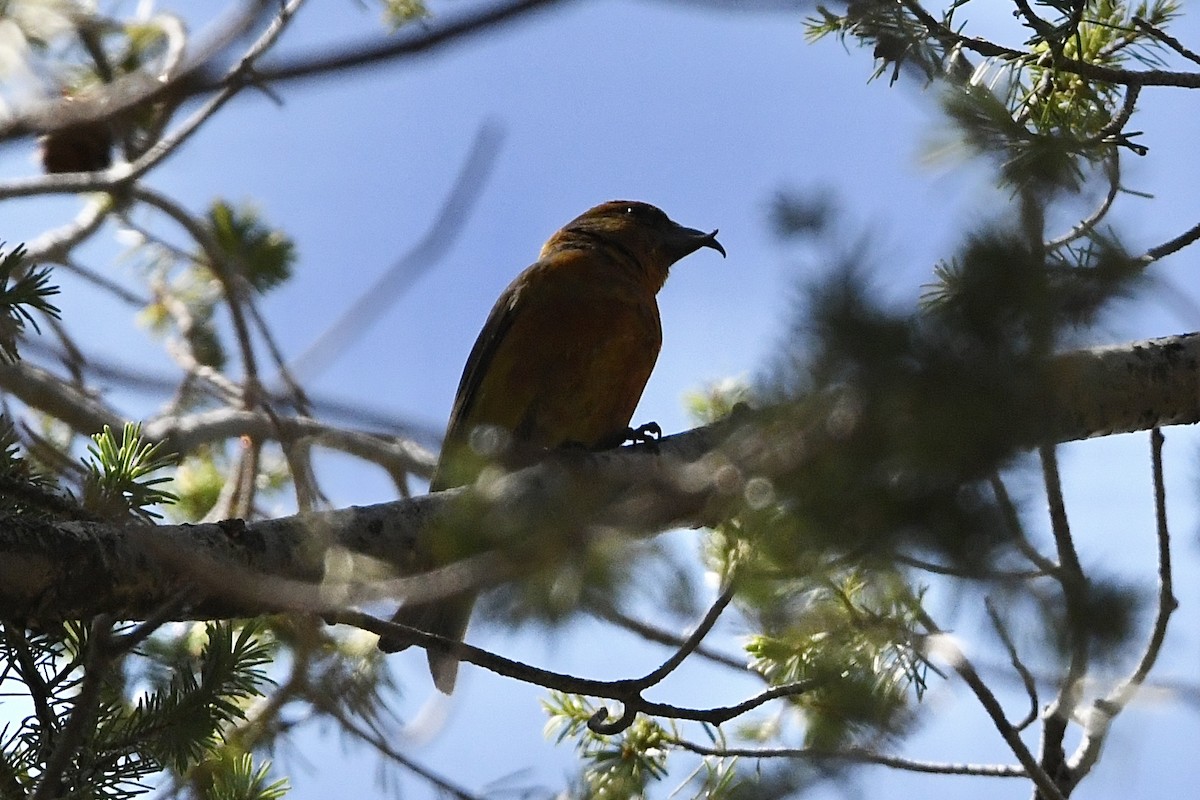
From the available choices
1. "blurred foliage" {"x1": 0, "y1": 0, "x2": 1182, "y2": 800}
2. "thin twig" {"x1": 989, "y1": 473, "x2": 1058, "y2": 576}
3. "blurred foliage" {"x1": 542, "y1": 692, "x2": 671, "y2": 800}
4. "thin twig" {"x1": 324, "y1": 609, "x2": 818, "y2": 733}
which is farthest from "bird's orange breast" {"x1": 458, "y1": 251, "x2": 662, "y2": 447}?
"thin twig" {"x1": 989, "y1": 473, "x2": 1058, "y2": 576}

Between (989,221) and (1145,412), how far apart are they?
1.63 metres

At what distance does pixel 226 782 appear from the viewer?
259 centimetres

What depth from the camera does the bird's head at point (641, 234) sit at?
5133 millimetres

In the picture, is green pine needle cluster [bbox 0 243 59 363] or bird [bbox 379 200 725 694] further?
bird [bbox 379 200 725 694]

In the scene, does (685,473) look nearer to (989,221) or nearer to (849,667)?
(989,221)

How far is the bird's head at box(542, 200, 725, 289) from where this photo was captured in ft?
16.8

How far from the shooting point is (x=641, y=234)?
17.3 feet

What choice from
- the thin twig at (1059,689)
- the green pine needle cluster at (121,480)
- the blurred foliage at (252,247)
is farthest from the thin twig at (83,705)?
the blurred foliage at (252,247)

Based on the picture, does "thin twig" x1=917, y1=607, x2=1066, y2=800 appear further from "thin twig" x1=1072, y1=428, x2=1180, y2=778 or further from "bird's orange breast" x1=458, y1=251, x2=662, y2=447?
"bird's orange breast" x1=458, y1=251, x2=662, y2=447

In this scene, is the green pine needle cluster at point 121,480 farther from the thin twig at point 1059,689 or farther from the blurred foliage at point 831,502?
the thin twig at point 1059,689

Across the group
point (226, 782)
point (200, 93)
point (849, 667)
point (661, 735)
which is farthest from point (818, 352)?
point (661, 735)

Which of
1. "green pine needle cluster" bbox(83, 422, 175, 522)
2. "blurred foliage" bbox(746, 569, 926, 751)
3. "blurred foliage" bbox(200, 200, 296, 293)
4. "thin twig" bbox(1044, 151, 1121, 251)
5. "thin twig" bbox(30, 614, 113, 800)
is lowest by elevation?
"thin twig" bbox(30, 614, 113, 800)

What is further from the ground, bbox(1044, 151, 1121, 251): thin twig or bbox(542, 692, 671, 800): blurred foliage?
bbox(1044, 151, 1121, 251): thin twig

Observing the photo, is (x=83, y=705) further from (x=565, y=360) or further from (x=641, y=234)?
(x=641, y=234)
